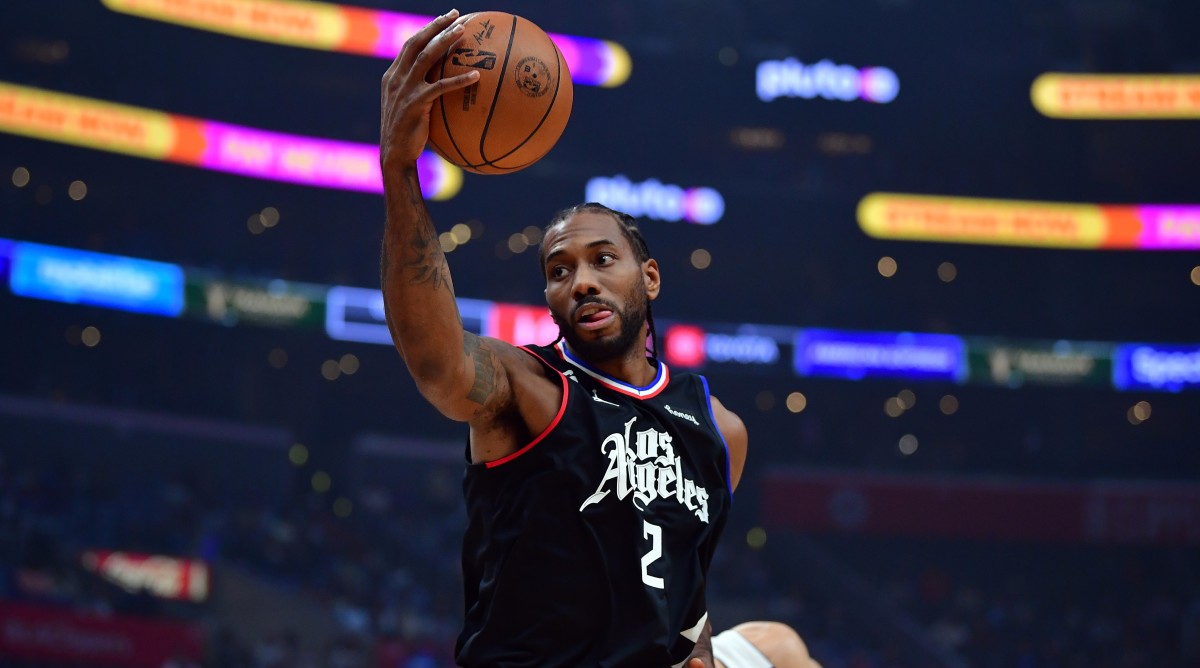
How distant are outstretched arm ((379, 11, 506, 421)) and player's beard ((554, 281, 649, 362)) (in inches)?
21.4

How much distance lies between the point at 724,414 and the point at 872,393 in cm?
2264

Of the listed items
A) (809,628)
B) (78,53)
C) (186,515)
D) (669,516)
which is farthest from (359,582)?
(669,516)

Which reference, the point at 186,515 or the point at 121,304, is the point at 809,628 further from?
the point at 121,304

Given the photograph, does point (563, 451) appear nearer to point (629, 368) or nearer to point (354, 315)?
point (629, 368)

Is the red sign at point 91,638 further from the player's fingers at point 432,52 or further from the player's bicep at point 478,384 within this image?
the player's fingers at point 432,52

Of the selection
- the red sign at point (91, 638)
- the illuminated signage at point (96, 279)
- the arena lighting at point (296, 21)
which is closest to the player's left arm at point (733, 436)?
the red sign at point (91, 638)

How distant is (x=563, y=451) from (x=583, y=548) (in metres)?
0.25

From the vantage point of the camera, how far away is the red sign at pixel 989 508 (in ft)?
75.6

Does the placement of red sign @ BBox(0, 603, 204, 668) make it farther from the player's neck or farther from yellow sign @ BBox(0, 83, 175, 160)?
the player's neck

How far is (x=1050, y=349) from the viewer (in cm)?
2308

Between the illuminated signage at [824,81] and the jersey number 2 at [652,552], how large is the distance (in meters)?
21.1

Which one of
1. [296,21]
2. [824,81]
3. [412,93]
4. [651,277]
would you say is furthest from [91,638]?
[824,81]

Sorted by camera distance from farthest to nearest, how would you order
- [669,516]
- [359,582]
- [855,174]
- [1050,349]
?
[855,174] → [1050,349] → [359,582] → [669,516]

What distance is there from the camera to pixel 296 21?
20469 millimetres
